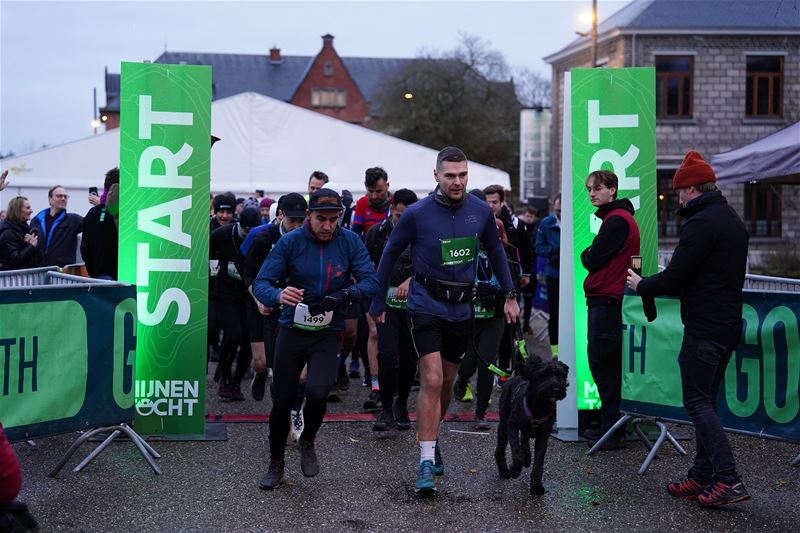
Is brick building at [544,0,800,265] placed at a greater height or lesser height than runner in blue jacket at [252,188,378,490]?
greater

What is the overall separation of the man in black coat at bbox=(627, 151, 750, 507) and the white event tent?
62.3 ft

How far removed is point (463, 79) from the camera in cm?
6206

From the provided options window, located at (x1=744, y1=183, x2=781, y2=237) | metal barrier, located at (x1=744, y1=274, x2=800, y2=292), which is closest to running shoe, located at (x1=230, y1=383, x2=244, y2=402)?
metal barrier, located at (x1=744, y1=274, x2=800, y2=292)

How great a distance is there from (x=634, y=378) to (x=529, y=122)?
34160 millimetres

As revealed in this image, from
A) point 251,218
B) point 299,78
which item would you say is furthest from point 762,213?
point 299,78

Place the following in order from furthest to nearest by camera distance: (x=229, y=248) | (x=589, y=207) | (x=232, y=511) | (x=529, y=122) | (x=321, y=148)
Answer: (x=529, y=122) → (x=321, y=148) → (x=229, y=248) → (x=589, y=207) → (x=232, y=511)

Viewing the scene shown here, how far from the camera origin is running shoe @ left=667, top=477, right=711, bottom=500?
20.1 ft

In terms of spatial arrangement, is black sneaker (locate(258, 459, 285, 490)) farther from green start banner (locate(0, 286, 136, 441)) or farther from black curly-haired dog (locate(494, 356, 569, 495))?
black curly-haired dog (locate(494, 356, 569, 495))

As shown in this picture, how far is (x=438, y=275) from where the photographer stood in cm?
635

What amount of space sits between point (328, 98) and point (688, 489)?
9350 cm

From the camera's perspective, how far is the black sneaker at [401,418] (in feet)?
26.8

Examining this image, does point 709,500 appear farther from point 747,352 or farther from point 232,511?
point 232,511

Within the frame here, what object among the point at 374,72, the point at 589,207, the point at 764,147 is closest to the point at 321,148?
the point at 764,147

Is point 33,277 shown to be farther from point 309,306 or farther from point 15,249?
point 309,306
